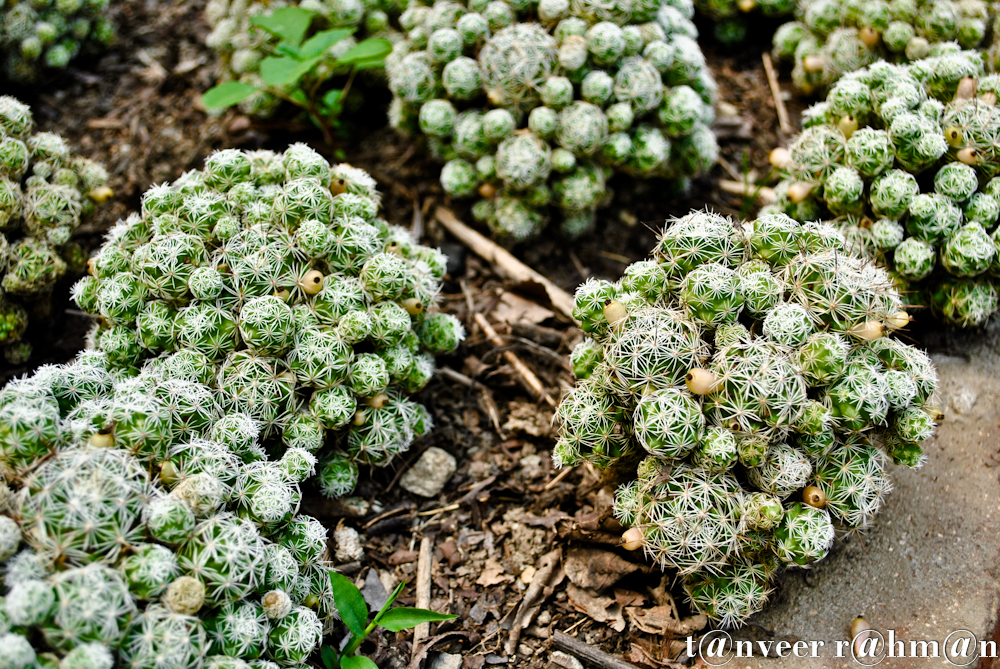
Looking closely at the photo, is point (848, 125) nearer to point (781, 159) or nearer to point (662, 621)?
point (781, 159)

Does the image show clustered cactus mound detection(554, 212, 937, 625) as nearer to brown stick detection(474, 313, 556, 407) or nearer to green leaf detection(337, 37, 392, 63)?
brown stick detection(474, 313, 556, 407)

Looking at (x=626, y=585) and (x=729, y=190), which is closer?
(x=626, y=585)

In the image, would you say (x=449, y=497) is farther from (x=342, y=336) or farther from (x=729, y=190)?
(x=729, y=190)

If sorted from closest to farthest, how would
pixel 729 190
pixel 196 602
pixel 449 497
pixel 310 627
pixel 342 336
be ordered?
pixel 196 602, pixel 310 627, pixel 342 336, pixel 449 497, pixel 729 190

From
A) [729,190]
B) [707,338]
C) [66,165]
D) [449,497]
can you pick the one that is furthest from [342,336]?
[729,190]

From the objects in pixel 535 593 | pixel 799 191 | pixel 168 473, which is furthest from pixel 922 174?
pixel 168 473
